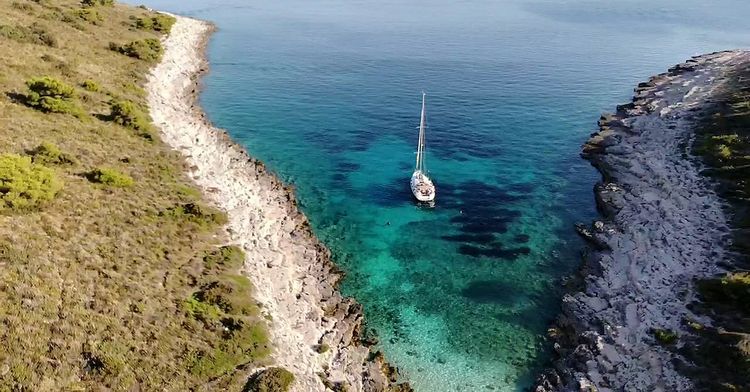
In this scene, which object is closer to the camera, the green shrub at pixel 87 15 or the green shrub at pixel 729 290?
the green shrub at pixel 729 290

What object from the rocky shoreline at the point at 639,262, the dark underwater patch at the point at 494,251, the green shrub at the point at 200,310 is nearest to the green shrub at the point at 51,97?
the green shrub at the point at 200,310

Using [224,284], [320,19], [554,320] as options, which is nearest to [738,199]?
[554,320]

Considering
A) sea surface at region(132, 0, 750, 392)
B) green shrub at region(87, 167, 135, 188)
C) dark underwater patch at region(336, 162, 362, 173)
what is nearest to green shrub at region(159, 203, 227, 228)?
green shrub at region(87, 167, 135, 188)

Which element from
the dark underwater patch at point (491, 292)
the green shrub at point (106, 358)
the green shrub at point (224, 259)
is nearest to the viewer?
the green shrub at point (106, 358)

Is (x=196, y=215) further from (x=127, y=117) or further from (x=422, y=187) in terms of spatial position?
(x=422, y=187)

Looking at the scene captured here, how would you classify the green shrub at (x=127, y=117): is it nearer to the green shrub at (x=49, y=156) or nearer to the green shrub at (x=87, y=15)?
the green shrub at (x=49, y=156)

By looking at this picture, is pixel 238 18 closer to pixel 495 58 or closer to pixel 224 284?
pixel 495 58
